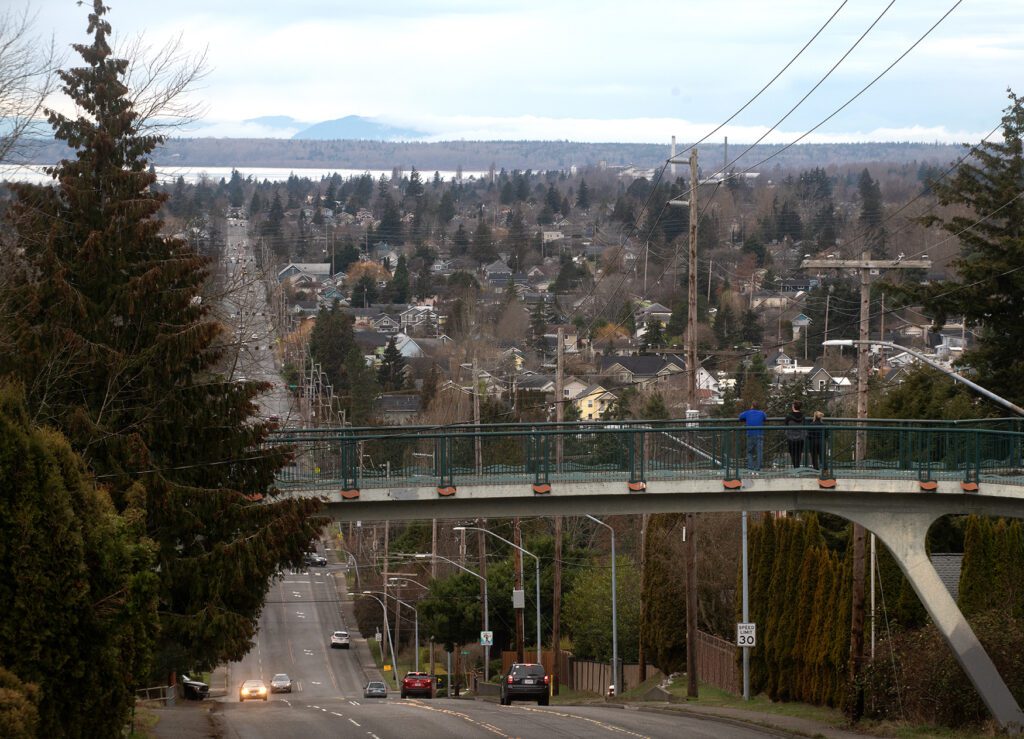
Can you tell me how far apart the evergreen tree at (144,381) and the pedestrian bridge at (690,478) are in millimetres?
1365

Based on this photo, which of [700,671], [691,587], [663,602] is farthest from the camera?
[700,671]

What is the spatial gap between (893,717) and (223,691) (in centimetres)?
4234

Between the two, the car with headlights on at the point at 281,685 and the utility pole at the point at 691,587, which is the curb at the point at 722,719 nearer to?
the utility pole at the point at 691,587

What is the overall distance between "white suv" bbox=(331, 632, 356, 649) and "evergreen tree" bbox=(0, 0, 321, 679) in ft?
199

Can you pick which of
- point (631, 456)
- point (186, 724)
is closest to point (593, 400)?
point (186, 724)

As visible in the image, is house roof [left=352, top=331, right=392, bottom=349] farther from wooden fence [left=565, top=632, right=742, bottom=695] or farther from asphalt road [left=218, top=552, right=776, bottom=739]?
wooden fence [left=565, top=632, right=742, bottom=695]

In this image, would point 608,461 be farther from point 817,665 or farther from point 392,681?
point 392,681

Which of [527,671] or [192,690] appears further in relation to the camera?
[192,690]

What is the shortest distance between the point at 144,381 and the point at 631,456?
848cm

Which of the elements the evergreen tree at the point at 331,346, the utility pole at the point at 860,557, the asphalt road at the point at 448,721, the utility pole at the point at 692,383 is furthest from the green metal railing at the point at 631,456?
the evergreen tree at the point at 331,346

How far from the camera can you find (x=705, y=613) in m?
56.7

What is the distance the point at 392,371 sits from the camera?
136 metres

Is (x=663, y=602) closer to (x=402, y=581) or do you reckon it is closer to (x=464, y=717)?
(x=464, y=717)

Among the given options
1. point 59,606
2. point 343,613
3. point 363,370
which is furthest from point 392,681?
point 59,606
